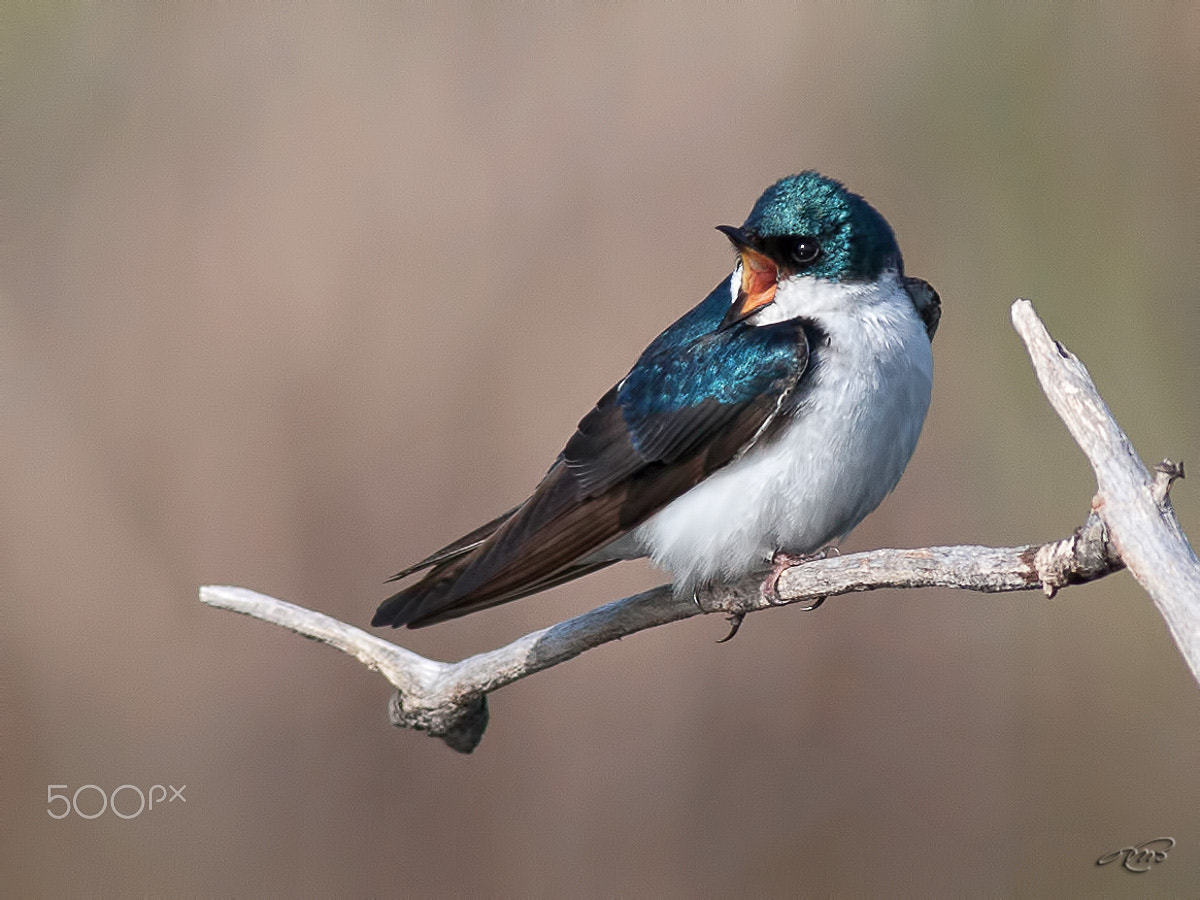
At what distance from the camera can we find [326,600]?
9.84 ft

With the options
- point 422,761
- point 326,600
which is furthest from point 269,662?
point 422,761

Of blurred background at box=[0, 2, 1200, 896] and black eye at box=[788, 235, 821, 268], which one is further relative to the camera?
blurred background at box=[0, 2, 1200, 896]

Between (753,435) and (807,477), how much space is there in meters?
0.10

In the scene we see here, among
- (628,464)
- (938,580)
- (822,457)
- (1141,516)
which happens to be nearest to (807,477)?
(822,457)

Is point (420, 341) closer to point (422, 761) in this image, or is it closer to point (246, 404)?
point (246, 404)

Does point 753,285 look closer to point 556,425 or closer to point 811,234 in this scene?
point 811,234

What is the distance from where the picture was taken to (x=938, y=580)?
152 cm

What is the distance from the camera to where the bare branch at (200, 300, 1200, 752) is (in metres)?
1.33

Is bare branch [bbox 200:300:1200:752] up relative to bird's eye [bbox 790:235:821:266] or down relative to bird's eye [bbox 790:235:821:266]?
down

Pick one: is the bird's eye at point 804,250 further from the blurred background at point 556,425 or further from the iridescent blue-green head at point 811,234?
the blurred background at point 556,425

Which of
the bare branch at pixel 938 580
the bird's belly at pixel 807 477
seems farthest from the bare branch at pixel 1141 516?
the bird's belly at pixel 807 477

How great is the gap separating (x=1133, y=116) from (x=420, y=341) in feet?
5.04
